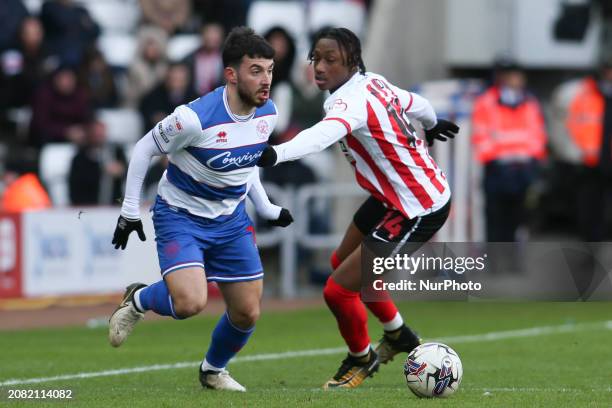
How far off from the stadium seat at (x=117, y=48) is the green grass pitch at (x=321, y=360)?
5.27 meters

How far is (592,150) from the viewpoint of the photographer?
16.5 metres

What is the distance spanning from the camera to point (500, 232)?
15.8 meters

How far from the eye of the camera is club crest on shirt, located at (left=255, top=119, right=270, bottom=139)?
8.33 m

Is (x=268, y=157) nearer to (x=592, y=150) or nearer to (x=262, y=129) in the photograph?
(x=262, y=129)

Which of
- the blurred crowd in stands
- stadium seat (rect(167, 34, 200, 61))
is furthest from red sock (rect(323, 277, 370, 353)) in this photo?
stadium seat (rect(167, 34, 200, 61))

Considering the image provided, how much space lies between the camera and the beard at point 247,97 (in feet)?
26.9

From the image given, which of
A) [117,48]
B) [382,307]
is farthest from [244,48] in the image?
[117,48]

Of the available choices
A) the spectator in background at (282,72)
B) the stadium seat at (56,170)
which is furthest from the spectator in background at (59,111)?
the spectator in background at (282,72)

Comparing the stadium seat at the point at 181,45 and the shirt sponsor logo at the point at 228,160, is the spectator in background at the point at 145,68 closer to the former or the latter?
the stadium seat at the point at 181,45

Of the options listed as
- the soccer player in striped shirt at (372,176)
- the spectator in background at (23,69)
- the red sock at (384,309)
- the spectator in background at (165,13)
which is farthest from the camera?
the spectator in background at (165,13)

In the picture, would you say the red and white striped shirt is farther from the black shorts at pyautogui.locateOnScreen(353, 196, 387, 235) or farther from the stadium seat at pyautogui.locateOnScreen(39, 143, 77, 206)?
the stadium seat at pyautogui.locateOnScreen(39, 143, 77, 206)

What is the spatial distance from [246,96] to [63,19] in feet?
31.3

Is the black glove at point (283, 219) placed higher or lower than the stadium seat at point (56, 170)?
higher

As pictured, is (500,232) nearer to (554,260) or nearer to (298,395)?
(554,260)
